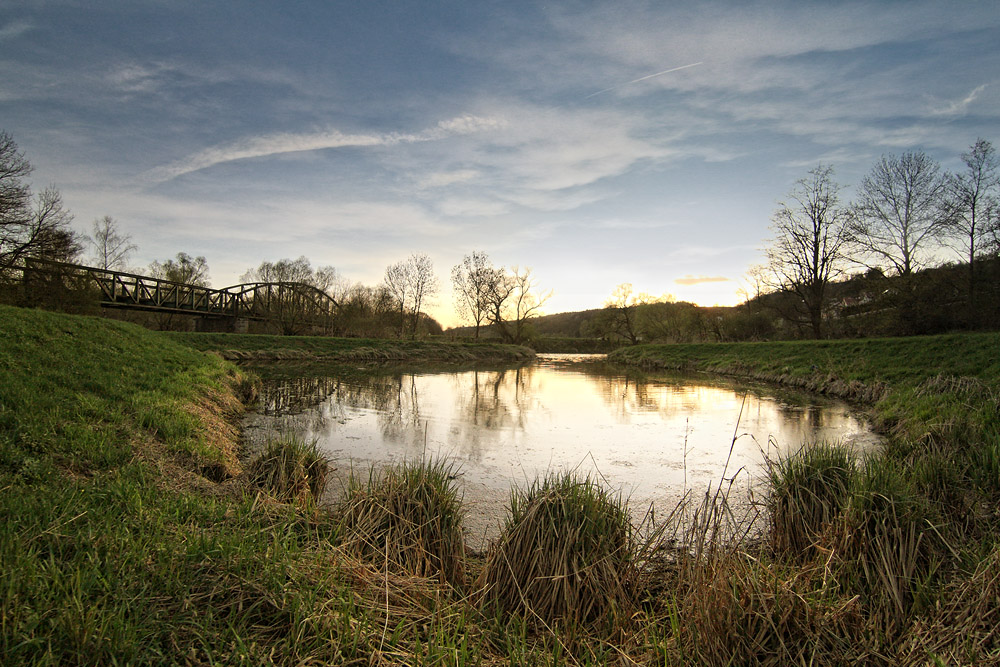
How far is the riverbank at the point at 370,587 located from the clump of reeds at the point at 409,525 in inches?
6.7

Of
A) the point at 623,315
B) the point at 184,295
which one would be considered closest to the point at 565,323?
the point at 623,315

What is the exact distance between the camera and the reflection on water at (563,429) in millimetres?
6529

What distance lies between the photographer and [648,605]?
319 centimetres

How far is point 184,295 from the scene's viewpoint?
38.0 meters

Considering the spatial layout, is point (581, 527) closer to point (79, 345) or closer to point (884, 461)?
point (884, 461)

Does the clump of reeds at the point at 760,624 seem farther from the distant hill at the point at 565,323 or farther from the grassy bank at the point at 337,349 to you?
the distant hill at the point at 565,323

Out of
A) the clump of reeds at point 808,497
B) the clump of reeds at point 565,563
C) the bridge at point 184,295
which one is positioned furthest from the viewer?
the bridge at point 184,295

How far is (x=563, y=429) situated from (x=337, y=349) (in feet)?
95.4

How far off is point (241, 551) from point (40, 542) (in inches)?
42.7

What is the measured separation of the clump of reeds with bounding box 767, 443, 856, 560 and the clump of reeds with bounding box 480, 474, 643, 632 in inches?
52.3

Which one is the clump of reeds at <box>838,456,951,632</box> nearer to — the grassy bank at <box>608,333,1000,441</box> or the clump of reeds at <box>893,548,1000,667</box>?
the clump of reeds at <box>893,548,1000,667</box>

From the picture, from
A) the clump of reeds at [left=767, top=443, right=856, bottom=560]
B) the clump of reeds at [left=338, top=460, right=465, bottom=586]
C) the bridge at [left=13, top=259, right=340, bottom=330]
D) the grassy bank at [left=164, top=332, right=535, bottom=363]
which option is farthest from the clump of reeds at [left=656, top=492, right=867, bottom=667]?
the grassy bank at [left=164, top=332, right=535, bottom=363]

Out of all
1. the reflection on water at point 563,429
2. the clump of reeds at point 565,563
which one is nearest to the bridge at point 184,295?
the reflection on water at point 563,429

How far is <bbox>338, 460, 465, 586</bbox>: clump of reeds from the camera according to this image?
11.1ft
